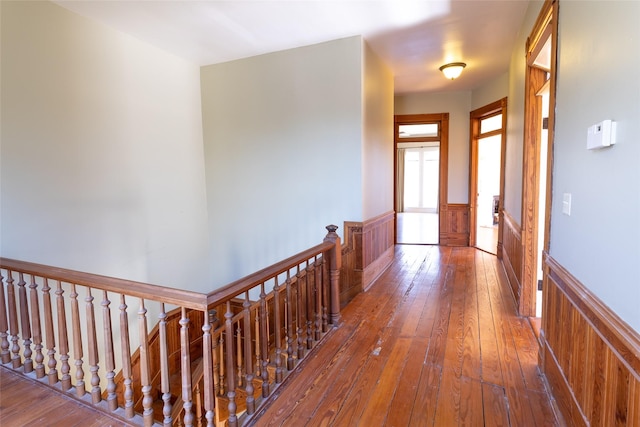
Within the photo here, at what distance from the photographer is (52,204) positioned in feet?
9.70

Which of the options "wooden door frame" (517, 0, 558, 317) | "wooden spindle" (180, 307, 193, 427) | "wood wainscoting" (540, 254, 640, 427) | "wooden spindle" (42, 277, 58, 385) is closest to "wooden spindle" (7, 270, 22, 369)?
"wooden spindle" (42, 277, 58, 385)

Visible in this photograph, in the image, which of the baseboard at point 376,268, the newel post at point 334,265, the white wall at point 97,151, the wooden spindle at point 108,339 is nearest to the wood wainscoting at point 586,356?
the newel post at point 334,265

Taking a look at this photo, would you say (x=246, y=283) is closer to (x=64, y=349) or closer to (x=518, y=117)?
(x=64, y=349)

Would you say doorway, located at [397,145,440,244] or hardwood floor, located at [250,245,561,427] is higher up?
doorway, located at [397,145,440,244]

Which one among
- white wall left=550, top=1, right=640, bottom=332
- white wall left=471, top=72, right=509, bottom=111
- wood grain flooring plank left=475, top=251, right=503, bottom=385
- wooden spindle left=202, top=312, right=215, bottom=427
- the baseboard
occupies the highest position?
white wall left=471, top=72, right=509, bottom=111

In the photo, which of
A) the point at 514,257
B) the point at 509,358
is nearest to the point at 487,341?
the point at 509,358

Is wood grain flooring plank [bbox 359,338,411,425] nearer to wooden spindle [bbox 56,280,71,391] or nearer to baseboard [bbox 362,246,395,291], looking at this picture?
baseboard [bbox 362,246,395,291]

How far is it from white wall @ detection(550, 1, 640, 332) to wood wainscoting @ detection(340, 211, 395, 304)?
2.06 meters

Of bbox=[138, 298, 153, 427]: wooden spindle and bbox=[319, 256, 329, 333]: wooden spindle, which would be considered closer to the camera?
bbox=[138, 298, 153, 427]: wooden spindle

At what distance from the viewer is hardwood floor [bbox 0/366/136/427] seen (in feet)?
6.04

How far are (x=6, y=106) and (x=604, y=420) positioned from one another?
3988 mm

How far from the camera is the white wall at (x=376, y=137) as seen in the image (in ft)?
12.9

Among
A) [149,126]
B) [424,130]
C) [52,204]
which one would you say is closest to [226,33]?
[149,126]

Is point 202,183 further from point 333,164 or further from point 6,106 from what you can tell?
point 6,106
